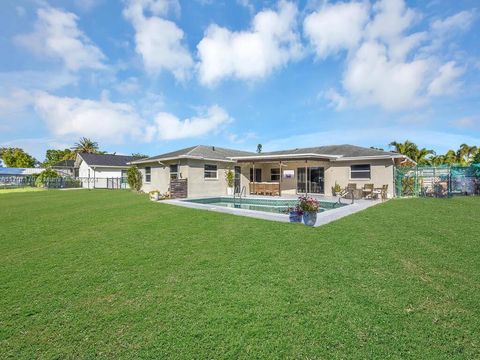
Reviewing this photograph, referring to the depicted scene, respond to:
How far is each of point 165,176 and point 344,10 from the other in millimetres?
16457

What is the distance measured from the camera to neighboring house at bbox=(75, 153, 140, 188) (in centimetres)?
3509

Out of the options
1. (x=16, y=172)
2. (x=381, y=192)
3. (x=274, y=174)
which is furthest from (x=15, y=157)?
(x=381, y=192)

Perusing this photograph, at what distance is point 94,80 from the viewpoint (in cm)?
1644

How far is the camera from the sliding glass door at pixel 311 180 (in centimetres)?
2053

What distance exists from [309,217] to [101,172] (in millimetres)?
35594

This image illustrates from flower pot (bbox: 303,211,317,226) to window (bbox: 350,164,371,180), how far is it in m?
12.1

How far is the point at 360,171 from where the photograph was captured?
18.6 meters

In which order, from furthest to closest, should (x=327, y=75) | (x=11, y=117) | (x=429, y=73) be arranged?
(x=11, y=117)
(x=327, y=75)
(x=429, y=73)

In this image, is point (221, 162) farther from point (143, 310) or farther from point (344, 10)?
point (143, 310)

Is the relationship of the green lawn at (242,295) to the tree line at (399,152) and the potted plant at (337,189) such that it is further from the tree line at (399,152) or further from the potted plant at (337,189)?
the tree line at (399,152)

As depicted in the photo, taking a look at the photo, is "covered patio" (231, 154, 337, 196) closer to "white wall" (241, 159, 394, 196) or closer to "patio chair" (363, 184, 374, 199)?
"white wall" (241, 159, 394, 196)

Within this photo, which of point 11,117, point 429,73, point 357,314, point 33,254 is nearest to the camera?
point 357,314

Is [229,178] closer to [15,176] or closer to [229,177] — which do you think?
[229,177]

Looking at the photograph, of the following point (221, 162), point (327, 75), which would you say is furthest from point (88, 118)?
point (327, 75)
